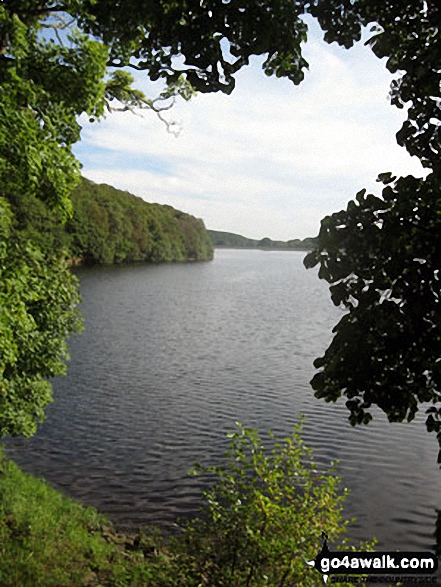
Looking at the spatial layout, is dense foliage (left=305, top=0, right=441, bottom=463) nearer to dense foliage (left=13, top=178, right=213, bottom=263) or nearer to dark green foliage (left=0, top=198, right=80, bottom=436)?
dark green foliage (left=0, top=198, right=80, bottom=436)

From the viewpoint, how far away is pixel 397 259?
3.36m

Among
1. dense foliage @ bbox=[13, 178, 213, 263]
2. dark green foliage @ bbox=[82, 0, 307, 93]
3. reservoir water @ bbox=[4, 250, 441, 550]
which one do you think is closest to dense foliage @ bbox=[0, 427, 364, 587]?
reservoir water @ bbox=[4, 250, 441, 550]

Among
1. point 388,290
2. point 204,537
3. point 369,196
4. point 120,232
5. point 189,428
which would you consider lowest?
point 189,428

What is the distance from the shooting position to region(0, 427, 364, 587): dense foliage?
6422 mm

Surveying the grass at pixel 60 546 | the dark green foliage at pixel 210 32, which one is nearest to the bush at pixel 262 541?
the grass at pixel 60 546

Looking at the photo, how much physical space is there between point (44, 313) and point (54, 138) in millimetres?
4442

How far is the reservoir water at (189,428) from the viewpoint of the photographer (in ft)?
48.3

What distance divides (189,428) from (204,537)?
1331cm

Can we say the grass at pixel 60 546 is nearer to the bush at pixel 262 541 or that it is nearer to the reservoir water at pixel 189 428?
the bush at pixel 262 541

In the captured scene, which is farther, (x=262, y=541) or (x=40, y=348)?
(x=40, y=348)

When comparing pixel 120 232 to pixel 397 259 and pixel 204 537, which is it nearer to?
pixel 204 537

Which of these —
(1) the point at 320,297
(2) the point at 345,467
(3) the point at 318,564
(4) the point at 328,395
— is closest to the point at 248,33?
(4) the point at 328,395

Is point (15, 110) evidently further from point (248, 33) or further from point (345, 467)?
point (345, 467)

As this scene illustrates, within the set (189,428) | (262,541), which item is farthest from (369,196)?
(189,428)
